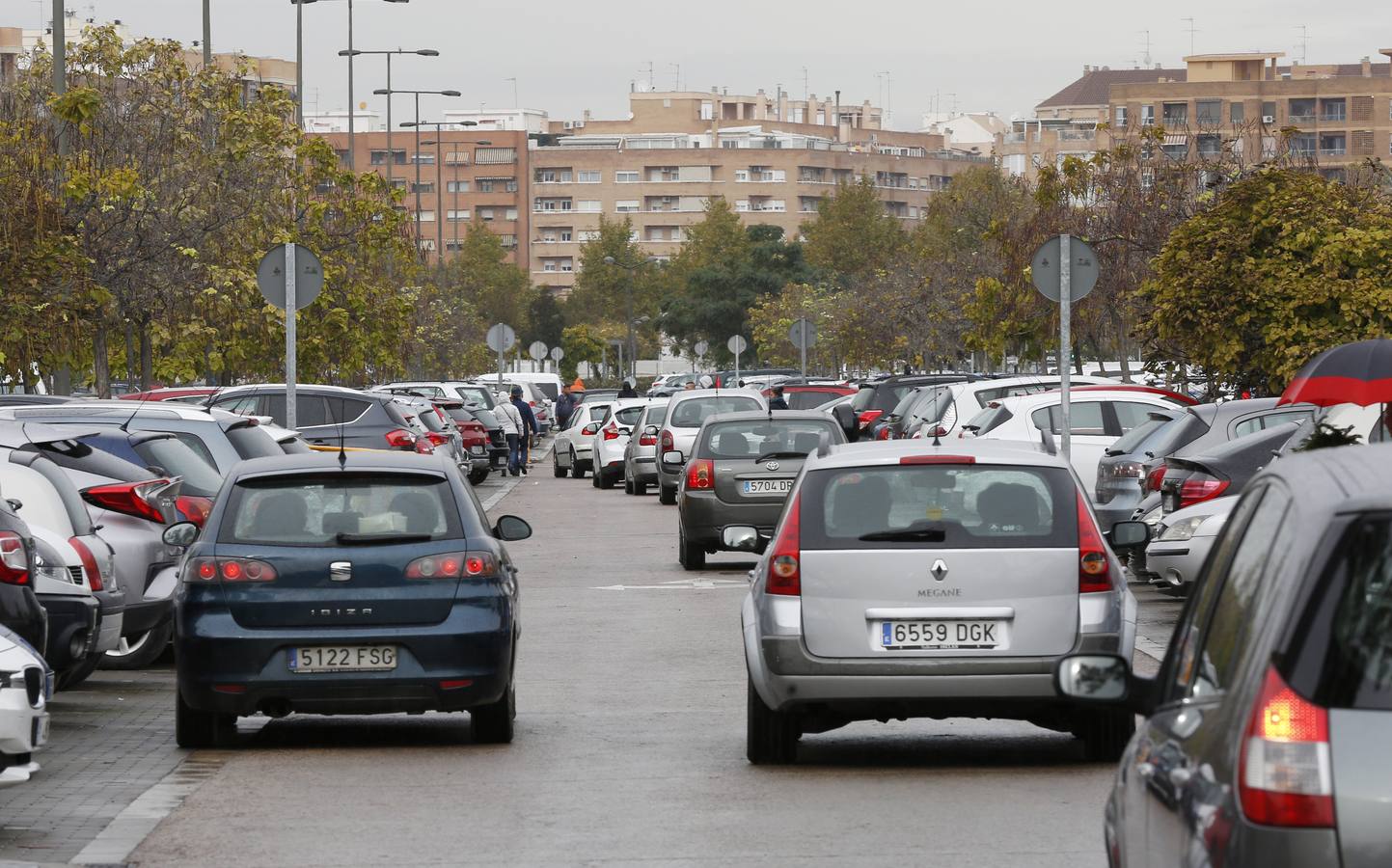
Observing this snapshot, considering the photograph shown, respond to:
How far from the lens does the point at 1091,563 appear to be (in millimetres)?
10273

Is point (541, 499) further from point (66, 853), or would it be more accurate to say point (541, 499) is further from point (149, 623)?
point (66, 853)

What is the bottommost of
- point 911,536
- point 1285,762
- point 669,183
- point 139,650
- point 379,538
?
point 139,650

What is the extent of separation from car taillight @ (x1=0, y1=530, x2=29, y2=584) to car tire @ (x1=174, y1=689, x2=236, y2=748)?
931mm

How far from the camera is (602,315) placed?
489ft

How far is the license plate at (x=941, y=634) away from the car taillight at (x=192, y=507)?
6.38 metres

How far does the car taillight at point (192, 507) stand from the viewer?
15.4 metres

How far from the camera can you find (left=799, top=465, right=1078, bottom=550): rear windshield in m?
10.3

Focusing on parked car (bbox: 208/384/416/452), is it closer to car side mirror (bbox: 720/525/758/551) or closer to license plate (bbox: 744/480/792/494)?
license plate (bbox: 744/480/792/494)

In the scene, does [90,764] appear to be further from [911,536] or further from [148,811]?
[911,536]

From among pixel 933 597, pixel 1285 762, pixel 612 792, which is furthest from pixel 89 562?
pixel 1285 762

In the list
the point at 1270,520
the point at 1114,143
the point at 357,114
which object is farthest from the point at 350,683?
the point at 357,114

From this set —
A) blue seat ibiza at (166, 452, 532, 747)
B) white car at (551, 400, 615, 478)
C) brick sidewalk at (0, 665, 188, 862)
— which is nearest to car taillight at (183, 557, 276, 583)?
blue seat ibiza at (166, 452, 532, 747)

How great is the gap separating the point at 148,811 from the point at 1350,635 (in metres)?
6.57

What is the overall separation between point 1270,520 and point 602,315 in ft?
475
